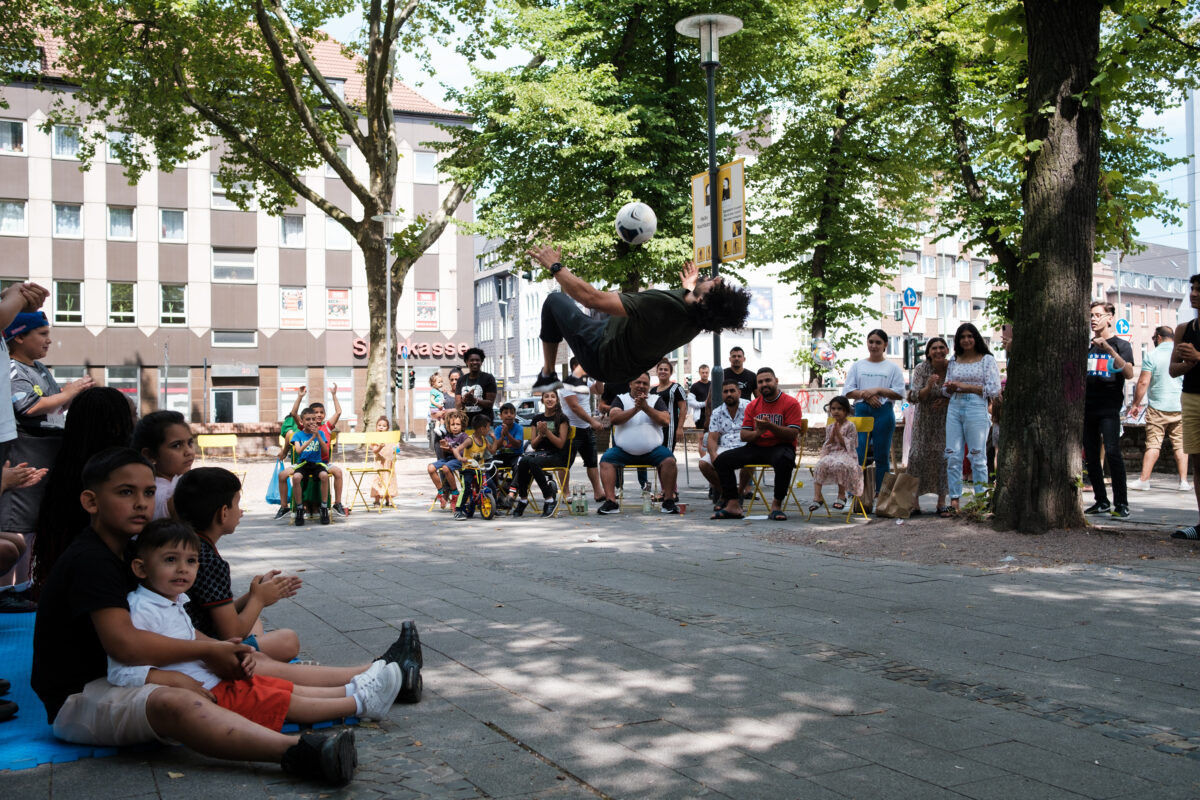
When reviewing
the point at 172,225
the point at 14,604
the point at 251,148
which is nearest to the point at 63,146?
the point at 172,225

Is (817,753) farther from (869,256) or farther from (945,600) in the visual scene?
(869,256)

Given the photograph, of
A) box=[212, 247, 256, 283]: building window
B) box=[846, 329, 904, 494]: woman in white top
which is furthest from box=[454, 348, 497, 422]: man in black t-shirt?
box=[212, 247, 256, 283]: building window

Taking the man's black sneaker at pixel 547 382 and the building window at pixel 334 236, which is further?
the building window at pixel 334 236

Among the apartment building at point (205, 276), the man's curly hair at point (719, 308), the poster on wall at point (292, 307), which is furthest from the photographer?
the poster on wall at point (292, 307)

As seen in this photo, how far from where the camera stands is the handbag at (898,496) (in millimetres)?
11000

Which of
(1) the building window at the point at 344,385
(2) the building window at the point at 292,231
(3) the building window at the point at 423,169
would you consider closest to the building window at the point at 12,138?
(2) the building window at the point at 292,231

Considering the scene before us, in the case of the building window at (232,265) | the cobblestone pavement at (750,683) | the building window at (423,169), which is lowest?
the cobblestone pavement at (750,683)

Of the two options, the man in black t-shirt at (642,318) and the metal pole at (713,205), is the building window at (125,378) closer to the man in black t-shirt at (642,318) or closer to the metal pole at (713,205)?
the metal pole at (713,205)

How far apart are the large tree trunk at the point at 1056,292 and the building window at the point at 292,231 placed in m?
45.0

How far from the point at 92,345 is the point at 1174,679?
49.5m

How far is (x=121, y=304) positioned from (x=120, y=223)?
11.9 ft

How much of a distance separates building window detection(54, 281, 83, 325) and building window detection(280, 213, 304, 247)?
906 centimetres

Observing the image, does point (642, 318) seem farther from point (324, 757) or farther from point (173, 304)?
point (173, 304)

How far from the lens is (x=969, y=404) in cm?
1070
